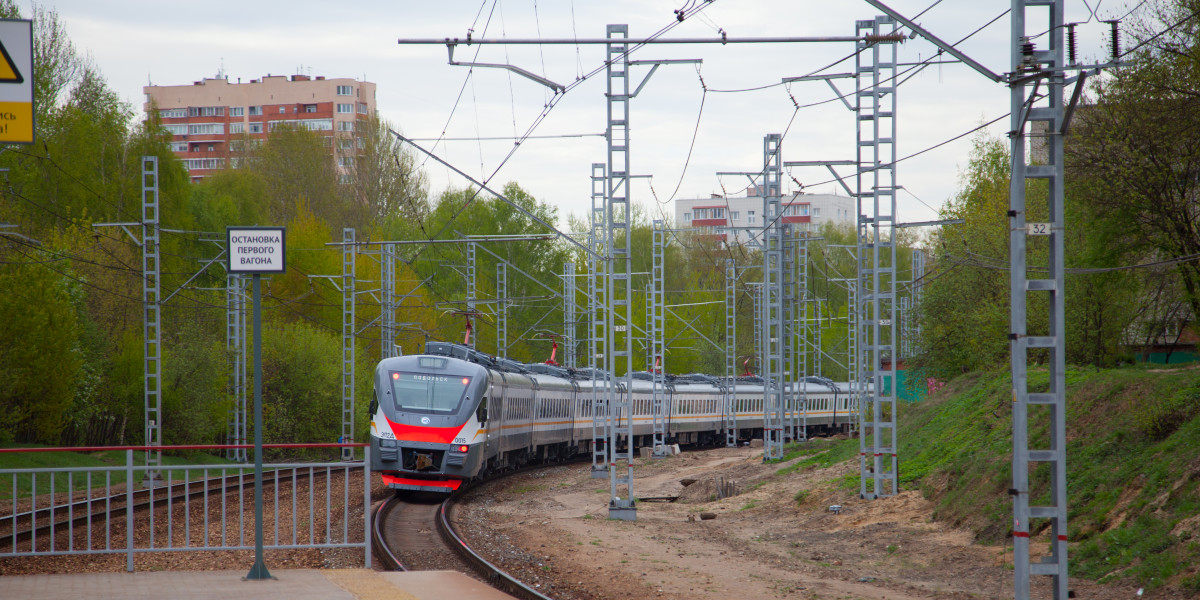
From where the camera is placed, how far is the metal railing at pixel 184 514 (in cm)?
1085

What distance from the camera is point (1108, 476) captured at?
47.7 ft

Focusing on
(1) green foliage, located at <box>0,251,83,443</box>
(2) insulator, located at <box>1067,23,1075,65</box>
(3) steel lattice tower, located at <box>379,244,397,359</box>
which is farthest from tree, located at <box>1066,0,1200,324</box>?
(1) green foliage, located at <box>0,251,83,443</box>

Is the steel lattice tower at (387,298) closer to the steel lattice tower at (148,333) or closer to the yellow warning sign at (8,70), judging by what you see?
the steel lattice tower at (148,333)

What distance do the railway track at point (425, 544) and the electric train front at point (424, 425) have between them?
69cm

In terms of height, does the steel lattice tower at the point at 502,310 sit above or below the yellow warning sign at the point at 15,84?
below

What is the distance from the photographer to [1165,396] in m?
15.8

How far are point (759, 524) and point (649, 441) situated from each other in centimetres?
2581

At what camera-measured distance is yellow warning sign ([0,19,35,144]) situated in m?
8.32

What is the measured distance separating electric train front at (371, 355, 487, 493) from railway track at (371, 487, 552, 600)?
0.69 meters

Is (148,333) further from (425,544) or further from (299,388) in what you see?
(425,544)

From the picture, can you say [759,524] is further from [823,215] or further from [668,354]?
[823,215]

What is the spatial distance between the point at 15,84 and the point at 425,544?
9003 mm

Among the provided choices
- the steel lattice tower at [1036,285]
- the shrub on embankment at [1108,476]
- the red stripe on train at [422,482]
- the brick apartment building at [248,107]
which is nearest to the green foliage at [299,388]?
the red stripe on train at [422,482]

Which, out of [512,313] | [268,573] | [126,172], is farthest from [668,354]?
[268,573]
